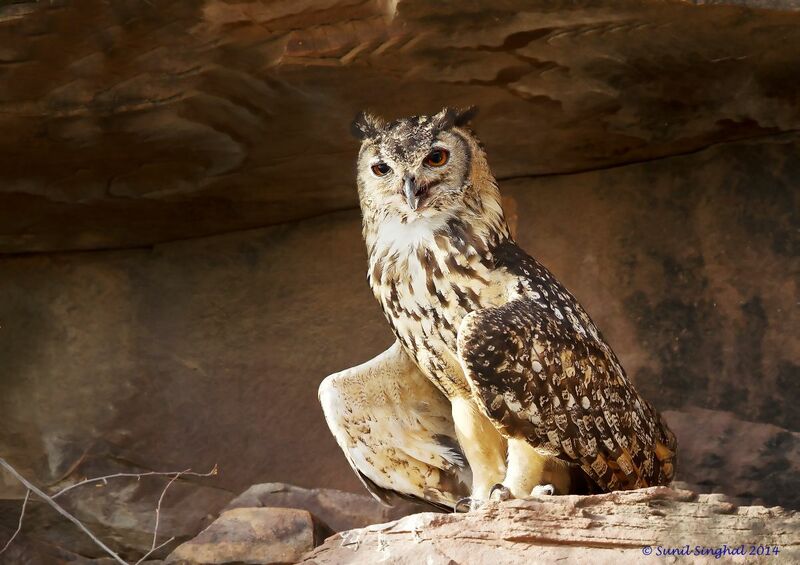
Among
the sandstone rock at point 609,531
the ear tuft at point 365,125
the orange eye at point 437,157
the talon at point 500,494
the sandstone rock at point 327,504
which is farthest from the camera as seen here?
the sandstone rock at point 327,504

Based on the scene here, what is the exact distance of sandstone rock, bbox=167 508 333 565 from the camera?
11.7 ft

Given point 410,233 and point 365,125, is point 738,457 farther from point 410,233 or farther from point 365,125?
point 365,125

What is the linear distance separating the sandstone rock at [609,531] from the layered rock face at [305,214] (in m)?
1.29

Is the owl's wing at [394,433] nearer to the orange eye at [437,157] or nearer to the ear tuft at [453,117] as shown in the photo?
the orange eye at [437,157]

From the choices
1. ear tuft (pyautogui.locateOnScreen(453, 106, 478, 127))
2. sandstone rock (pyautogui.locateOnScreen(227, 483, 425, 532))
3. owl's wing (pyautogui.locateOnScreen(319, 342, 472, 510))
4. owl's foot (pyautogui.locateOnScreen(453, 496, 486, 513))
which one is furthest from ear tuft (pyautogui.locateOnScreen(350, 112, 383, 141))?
sandstone rock (pyautogui.locateOnScreen(227, 483, 425, 532))

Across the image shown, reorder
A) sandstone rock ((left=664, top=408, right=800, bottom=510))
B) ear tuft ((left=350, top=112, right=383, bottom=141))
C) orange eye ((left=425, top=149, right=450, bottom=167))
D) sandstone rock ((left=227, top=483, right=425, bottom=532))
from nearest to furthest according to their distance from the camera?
1. orange eye ((left=425, top=149, right=450, bottom=167))
2. ear tuft ((left=350, top=112, right=383, bottom=141))
3. sandstone rock ((left=664, top=408, right=800, bottom=510))
4. sandstone rock ((left=227, top=483, right=425, bottom=532))

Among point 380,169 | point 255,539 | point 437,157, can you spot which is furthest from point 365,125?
point 255,539

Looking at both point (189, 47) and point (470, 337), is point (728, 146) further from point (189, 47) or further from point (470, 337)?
point (189, 47)

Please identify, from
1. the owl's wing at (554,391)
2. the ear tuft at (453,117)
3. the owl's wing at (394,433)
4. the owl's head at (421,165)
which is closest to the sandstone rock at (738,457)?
the owl's wing at (554,391)

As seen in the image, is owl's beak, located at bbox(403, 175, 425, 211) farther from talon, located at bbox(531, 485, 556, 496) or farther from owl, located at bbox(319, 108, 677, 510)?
talon, located at bbox(531, 485, 556, 496)

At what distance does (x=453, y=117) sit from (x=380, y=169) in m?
0.29

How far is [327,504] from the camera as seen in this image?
14.0 ft

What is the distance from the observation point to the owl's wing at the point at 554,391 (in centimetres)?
318

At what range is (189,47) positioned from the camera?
3684 mm
